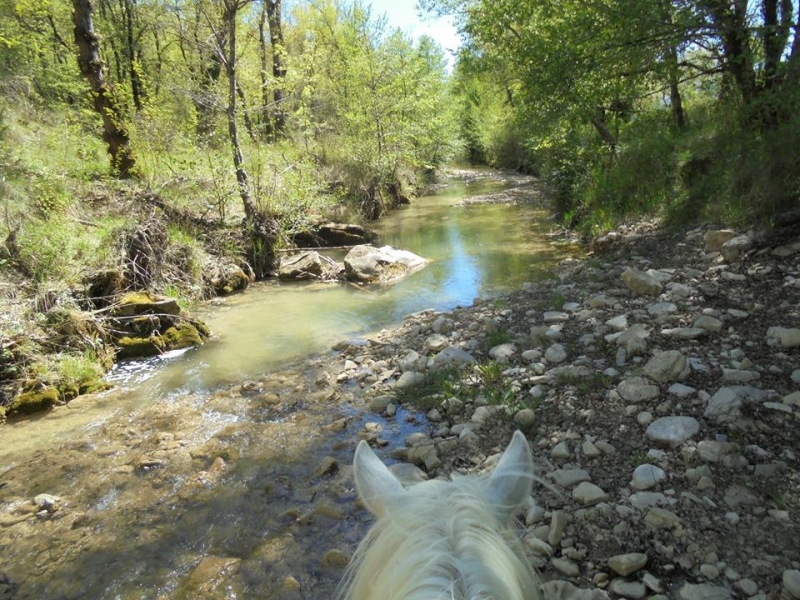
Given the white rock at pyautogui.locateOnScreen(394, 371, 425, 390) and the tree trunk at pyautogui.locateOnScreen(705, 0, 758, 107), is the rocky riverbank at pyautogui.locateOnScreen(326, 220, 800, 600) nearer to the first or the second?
the white rock at pyautogui.locateOnScreen(394, 371, 425, 390)

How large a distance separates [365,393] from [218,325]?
12.7 ft

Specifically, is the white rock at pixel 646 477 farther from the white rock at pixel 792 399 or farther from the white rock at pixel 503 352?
the white rock at pixel 503 352

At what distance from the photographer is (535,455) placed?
3713 millimetres

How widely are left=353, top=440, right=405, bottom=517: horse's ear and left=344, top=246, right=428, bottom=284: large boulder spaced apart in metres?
8.81

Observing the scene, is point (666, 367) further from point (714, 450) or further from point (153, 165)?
point (153, 165)

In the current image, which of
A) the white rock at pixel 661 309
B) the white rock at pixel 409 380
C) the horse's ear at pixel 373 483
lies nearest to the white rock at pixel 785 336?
the white rock at pixel 661 309

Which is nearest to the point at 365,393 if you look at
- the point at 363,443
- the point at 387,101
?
the point at 363,443

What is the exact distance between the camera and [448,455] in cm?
402

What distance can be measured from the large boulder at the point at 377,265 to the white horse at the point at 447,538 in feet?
29.2

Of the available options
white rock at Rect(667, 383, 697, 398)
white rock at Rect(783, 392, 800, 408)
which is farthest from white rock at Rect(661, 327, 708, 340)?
white rock at Rect(783, 392, 800, 408)

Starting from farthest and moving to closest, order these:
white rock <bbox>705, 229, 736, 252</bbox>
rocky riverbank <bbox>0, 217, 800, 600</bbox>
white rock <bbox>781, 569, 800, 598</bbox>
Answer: white rock <bbox>705, 229, 736, 252</bbox> < rocky riverbank <bbox>0, 217, 800, 600</bbox> < white rock <bbox>781, 569, 800, 598</bbox>

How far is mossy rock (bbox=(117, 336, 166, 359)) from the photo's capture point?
22.8ft

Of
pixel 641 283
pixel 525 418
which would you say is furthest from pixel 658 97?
pixel 525 418

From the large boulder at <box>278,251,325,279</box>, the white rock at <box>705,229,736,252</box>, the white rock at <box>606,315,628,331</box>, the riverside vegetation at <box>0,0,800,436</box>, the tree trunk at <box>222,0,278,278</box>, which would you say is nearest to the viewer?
the white rock at <box>606,315,628,331</box>
